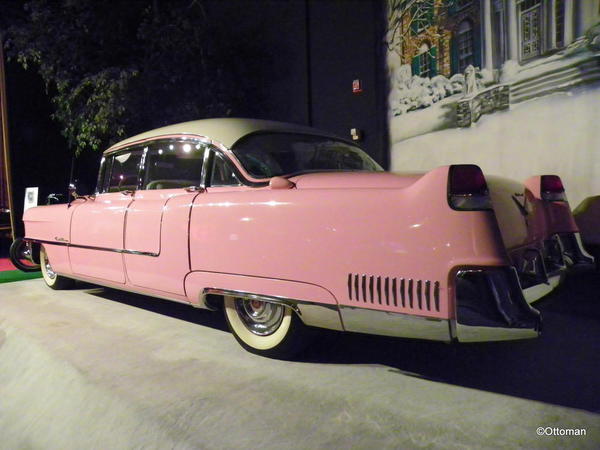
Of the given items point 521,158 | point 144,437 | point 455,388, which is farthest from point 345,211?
point 521,158

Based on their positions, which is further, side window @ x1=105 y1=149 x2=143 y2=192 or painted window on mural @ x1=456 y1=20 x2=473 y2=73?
painted window on mural @ x1=456 y1=20 x2=473 y2=73

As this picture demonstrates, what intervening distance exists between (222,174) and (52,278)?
10.2 ft

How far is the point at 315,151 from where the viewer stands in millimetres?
3270

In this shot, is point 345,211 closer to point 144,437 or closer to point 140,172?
point 144,437

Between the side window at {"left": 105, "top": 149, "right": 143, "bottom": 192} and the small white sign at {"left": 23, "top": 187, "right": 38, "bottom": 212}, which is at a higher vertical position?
the side window at {"left": 105, "top": 149, "right": 143, "bottom": 192}

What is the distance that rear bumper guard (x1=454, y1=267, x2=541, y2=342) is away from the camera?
185 centimetres

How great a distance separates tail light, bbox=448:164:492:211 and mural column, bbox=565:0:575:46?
2.58 metres

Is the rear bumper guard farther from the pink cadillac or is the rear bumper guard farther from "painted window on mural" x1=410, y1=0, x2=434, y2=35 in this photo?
"painted window on mural" x1=410, y1=0, x2=434, y2=35

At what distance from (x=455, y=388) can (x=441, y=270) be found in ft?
2.40

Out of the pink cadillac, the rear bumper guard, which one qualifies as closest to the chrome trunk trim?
the pink cadillac

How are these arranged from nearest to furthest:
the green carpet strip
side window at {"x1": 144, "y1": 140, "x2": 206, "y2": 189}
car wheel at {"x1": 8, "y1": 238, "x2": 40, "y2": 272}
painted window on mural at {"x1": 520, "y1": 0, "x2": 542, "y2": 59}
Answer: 1. side window at {"x1": 144, "y1": 140, "x2": 206, "y2": 189}
2. painted window on mural at {"x1": 520, "y1": 0, "x2": 542, "y2": 59}
3. car wheel at {"x1": 8, "y1": 238, "x2": 40, "y2": 272}
4. the green carpet strip

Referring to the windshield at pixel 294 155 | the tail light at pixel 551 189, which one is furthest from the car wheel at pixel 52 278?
the tail light at pixel 551 189

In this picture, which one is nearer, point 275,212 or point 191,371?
→ point 275,212

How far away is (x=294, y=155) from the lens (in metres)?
3.06
